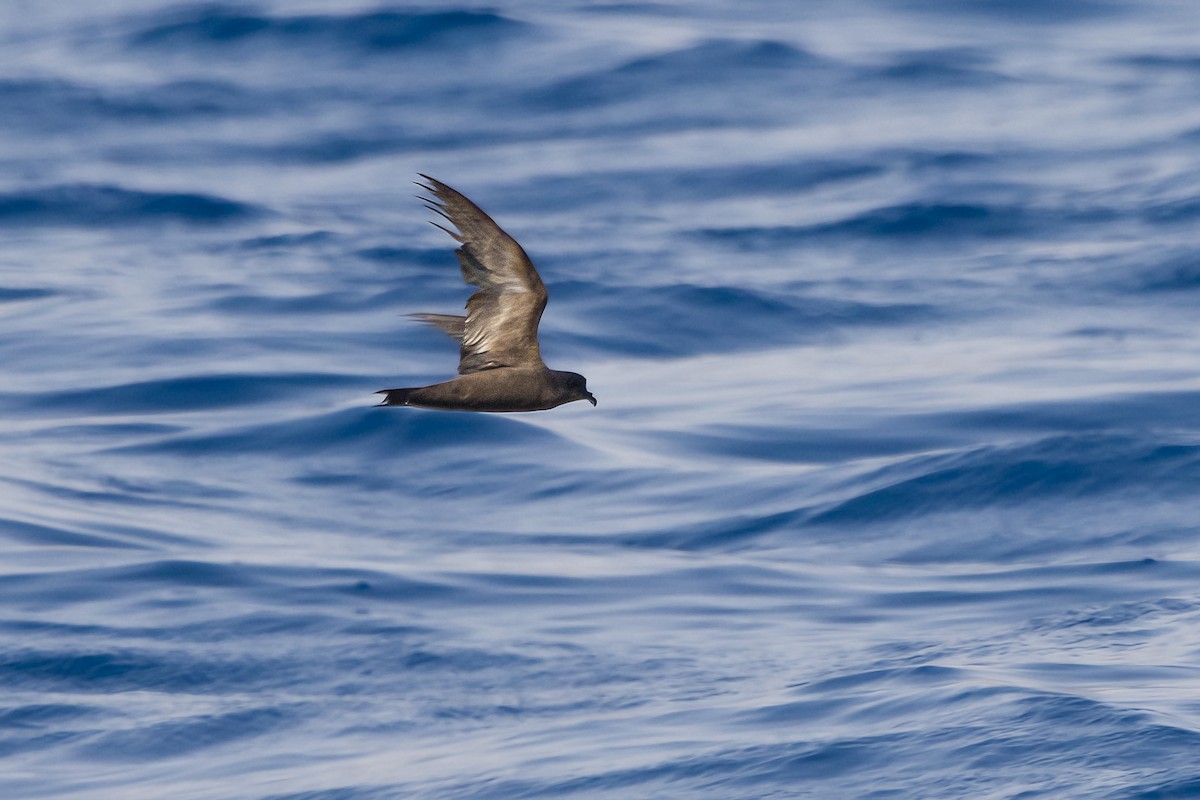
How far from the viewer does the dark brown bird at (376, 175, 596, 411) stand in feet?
29.0

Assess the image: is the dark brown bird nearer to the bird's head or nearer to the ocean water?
the bird's head

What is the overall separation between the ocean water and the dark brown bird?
12.2 m

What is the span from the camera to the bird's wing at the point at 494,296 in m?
8.85

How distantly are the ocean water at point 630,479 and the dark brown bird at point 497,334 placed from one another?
40.0 ft

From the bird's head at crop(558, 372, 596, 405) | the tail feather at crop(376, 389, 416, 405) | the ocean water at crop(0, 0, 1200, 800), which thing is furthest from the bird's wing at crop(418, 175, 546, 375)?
the ocean water at crop(0, 0, 1200, 800)

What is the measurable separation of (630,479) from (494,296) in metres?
21.2

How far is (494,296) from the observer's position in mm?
9109

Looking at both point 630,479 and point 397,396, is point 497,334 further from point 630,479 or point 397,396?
point 630,479

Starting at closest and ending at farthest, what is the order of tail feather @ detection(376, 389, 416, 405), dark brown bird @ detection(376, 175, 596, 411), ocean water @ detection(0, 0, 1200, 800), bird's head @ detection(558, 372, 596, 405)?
tail feather @ detection(376, 389, 416, 405) → dark brown bird @ detection(376, 175, 596, 411) → bird's head @ detection(558, 372, 596, 405) → ocean water @ detection(0, 0, 1200, 800)

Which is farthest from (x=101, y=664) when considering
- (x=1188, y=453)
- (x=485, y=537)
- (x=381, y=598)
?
(x=1188, y=453)

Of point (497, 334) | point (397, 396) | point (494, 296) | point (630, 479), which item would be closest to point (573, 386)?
point (497, 334)

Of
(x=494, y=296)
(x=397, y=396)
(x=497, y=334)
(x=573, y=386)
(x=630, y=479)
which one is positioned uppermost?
(x=494, y=296)

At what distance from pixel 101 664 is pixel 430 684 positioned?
4.77 m

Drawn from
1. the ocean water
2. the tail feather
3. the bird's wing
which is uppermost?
the bird's wing
